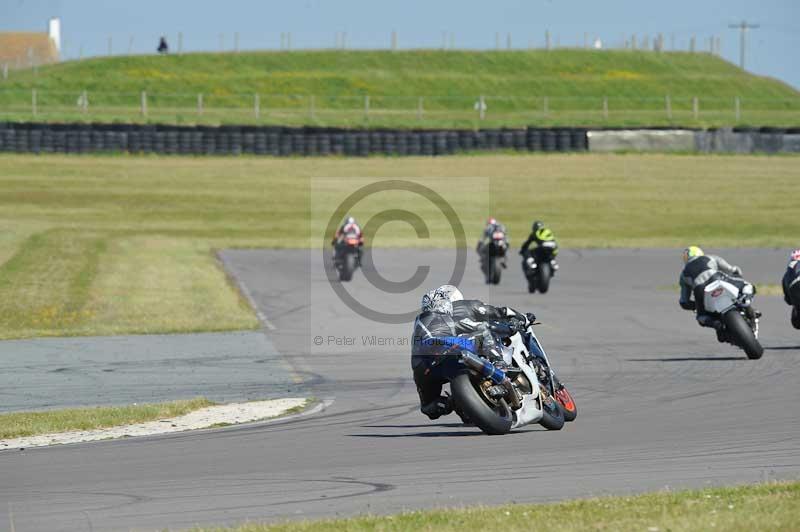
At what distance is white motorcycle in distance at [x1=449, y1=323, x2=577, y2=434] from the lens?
1177 centimetres

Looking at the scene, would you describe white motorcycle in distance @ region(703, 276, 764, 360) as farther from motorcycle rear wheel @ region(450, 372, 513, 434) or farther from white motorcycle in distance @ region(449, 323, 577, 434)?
motorcycle rear wheel @ region(450, 372, 513, 434)

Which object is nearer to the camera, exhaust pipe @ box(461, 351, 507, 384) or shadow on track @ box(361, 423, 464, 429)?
exhaust pipe @ box(461, 351, 507, 384)

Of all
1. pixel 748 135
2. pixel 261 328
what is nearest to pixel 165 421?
pixel 261 328

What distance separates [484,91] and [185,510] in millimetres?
80828

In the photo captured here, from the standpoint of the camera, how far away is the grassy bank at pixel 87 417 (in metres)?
13.6

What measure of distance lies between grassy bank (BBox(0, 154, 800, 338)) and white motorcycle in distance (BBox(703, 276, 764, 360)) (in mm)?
18579

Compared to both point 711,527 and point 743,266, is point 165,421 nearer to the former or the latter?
point 711,527

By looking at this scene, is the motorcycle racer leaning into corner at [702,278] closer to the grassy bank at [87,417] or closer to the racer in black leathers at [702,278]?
the racer in black leathers at [702,278]

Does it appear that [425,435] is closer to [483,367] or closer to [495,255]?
[483,367]

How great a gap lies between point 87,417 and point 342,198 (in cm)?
4293

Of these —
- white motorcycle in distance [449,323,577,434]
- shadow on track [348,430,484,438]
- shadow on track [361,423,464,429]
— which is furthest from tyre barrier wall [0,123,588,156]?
shadow on track [348,430,484,438]

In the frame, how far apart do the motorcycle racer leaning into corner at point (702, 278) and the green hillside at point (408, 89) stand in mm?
47117

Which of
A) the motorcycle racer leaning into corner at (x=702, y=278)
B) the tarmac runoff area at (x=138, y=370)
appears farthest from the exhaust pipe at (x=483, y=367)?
the motorcycle racer leaning into corner at (x=702, y=278)

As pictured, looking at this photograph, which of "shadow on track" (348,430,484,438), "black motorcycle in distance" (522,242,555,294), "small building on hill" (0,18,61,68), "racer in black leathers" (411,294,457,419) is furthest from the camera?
"small building on hill" (0,18,61,68)
